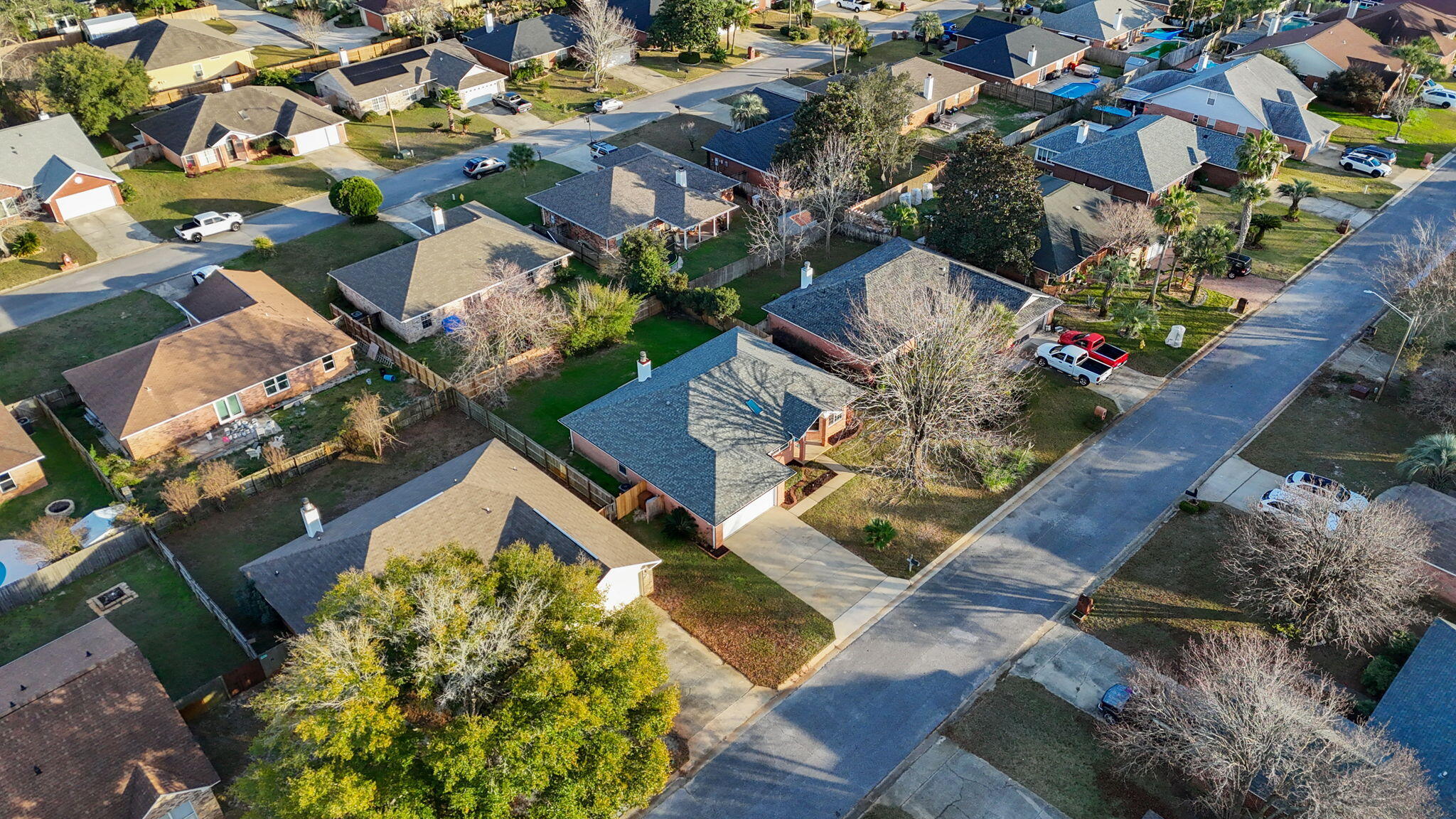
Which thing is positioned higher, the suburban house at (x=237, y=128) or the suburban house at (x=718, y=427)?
the suburban house at (x=237, y=128)

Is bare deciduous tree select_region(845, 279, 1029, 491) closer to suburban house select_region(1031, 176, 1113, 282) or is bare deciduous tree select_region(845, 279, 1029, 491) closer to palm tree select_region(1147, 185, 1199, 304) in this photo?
suburban house select_region(1031, 176, 1113, 282)

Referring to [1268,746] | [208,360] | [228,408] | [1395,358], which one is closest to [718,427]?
[1268,746]

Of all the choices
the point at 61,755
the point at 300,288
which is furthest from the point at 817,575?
the point at 300,288

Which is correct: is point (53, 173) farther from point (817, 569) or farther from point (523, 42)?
point (817, 569)

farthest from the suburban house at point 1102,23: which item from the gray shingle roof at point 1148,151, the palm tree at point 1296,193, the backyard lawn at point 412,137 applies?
the backyard lawn at point 412,137

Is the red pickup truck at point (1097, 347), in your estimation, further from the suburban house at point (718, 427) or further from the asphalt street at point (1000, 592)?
the suburban house at point (718, 427)

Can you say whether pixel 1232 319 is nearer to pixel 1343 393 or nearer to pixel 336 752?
pixel 1343 393
